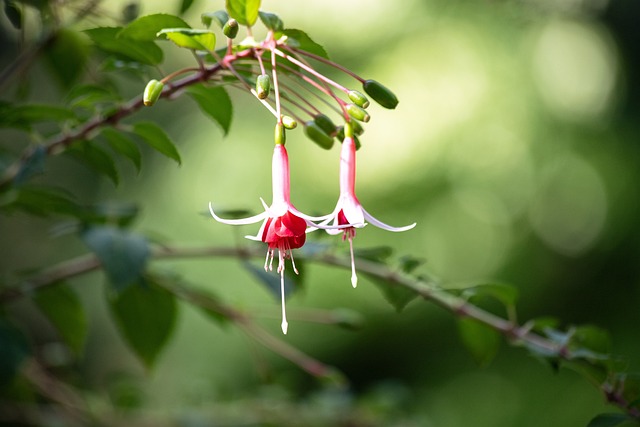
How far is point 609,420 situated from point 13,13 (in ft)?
1.52

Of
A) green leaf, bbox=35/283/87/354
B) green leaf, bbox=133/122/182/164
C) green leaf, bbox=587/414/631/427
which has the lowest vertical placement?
green leaf, bbox=35/283/87/354

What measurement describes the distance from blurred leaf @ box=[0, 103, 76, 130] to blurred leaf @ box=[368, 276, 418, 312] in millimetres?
253

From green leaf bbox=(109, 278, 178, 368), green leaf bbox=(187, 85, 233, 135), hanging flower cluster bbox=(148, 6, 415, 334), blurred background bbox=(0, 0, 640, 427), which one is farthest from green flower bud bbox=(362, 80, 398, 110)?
blurred background bbox=(0, 0, 640, 427)

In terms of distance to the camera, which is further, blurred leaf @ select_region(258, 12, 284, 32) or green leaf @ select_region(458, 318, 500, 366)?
green leaf @ select_region(458, 318, 500, 366)

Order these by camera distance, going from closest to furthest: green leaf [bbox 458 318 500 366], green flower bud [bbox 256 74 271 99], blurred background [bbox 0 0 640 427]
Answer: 1. green flower bud [bbox 256 74 271 99]
2. green leaf [bbox 458 318 500 366]
3. blurred background [bbox 0 0 640 427]

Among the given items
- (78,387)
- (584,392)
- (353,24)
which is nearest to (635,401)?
(78,387)

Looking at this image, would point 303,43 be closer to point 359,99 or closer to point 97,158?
point 359,99

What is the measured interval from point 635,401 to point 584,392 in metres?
1.52

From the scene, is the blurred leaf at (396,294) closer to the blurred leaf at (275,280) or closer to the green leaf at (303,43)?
the blurred leaf at (275,280)

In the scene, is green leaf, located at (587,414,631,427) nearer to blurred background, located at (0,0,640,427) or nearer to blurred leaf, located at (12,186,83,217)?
blurred leaf, located at (12,186,83,217)

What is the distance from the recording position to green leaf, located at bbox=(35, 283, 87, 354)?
2.11ft

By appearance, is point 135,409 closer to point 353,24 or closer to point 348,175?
point 348,175

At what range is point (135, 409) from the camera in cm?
92

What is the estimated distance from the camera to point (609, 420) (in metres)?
0.45
